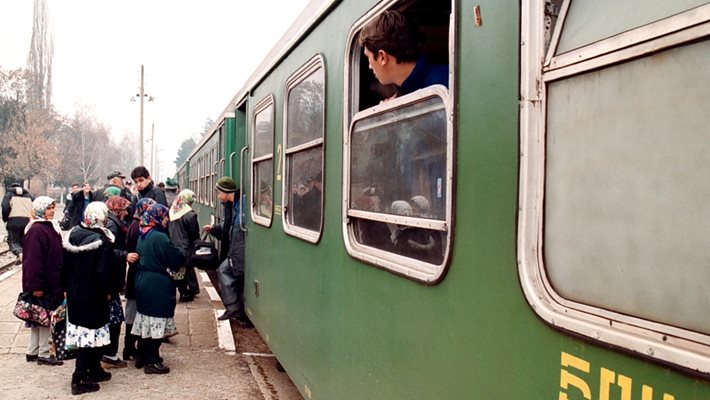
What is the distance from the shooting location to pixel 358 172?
2.77 m

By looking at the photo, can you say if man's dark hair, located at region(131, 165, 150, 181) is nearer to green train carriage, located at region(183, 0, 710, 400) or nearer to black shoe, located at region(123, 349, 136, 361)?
black shoe, located at region(123, 349, 136, 361)

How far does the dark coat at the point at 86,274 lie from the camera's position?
468 centimetres

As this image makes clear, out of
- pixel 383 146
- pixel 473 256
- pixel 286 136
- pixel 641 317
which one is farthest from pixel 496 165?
pixel 286 136

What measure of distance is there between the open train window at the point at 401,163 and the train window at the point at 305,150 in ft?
1.65

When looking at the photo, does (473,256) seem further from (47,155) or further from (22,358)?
(47,155)

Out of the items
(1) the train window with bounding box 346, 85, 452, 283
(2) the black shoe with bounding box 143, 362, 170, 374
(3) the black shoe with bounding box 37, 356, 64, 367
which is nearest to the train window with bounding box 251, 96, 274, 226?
(2) the black shoe with bounding box 143, 362, 170, 374

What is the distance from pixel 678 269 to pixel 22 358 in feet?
20.5

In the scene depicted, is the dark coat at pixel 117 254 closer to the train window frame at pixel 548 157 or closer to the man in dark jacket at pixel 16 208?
the train window frame at pixel 548 157

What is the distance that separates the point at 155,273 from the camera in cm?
522

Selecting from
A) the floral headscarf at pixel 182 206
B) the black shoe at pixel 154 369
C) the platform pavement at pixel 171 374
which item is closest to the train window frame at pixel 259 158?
the floral headscarf at pixel 182 206

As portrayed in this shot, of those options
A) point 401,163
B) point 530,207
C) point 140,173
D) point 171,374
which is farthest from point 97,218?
point 530,207

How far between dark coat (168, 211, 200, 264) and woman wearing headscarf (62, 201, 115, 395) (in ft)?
4.91

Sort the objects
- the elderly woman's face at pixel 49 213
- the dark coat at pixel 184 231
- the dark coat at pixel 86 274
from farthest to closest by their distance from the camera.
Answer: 1. the dark coat at pixel 184 231
2. the elderly woman's face at pixel 49 213
3. the dark coat at pixel 86 274

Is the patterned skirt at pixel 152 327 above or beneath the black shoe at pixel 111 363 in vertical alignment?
above
